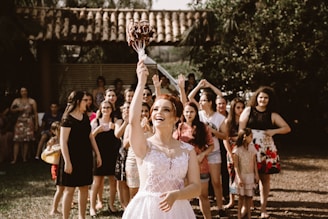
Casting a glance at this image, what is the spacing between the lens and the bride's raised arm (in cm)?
324

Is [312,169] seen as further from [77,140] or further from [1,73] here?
[1,73]

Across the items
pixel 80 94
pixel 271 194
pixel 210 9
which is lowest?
pixel 271 194

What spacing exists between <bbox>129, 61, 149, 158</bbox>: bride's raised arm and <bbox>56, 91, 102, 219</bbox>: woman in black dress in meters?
2.72

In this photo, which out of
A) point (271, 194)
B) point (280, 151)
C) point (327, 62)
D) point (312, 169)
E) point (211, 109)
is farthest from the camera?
point (280, 151)

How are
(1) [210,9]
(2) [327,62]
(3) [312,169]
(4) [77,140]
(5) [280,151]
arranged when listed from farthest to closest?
(1) [210,9], (5) [280,151], (2) [327,62], (3) [312,169], (4) [77,140]

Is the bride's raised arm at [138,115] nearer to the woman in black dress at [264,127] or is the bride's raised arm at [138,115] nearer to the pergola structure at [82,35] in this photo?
the woman in black dress at [264,127]

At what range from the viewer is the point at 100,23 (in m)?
14.5

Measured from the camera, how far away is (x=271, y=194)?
849cm

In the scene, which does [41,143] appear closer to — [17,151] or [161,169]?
[17,151]

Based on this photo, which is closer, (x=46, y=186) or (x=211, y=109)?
(x=211, y=109)

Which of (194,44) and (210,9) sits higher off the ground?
(210,9)

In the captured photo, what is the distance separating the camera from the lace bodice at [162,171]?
343cm

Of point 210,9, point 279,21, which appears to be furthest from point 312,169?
point 210,9

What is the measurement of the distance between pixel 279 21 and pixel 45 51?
6376 mm
